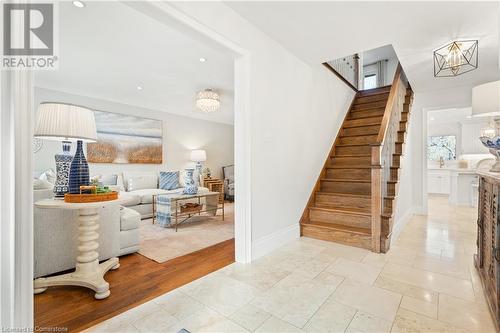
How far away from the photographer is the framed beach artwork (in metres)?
4.82

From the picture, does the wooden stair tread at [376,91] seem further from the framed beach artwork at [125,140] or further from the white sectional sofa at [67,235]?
the white sectional sofa at [67,235]

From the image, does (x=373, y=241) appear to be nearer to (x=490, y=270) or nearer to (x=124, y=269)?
(x=490, y=270)

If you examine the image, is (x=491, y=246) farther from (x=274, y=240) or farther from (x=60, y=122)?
(x=60, y=122)

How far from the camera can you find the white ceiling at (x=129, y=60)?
2.39 meters

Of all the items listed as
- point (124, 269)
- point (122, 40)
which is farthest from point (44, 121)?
point (122, 40)

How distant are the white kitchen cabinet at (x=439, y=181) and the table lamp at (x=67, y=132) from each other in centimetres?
948

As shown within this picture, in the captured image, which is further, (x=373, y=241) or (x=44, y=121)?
(x=373, y=241)

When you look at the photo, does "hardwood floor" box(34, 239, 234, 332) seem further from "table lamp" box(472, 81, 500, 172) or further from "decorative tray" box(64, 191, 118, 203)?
"table lamp" box(472, 81, 500, 172)

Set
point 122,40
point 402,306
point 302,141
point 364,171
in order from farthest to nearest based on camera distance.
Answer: point 364,171 → point 302,141 → point 122,40 → point 402,306

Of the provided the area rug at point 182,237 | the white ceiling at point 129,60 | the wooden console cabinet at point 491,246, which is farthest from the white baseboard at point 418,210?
the white ceiling at point 129,60

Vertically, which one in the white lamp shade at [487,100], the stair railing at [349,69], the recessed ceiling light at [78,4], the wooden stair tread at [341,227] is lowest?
the wooden stair tread at [341,227]

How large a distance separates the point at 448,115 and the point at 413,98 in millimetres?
A: 2742

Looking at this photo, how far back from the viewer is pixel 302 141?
3.20m

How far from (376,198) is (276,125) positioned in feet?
4.60
